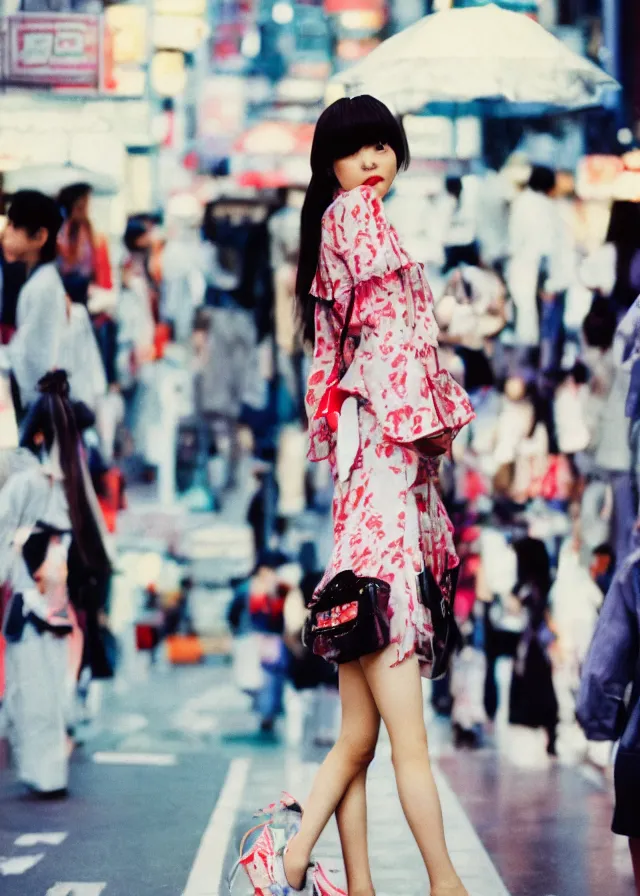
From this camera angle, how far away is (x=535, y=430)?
734cm

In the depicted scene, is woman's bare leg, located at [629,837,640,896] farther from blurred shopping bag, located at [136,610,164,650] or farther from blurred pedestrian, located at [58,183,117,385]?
blurred shopping bag, located at [136,610,164,650]

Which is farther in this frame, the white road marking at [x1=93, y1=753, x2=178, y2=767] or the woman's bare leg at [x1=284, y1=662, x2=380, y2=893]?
the white road marking at [x1=93, y1=753, x2=178, y2=767]

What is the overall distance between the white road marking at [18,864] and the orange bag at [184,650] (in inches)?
184

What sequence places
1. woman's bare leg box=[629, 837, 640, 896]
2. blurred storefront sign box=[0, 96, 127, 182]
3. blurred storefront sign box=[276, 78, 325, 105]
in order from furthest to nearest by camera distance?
blurred storefront sign box=[276, 78, 325, 105] < blurred storefront sign box=[0, 96, 127, 182] < woman's bare leg box=[629, 837, 640, 896]

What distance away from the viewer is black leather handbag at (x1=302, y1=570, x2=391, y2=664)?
369 cm

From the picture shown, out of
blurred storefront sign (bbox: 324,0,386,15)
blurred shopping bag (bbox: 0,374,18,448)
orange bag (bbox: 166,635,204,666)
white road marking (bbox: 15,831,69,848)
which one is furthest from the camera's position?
orange bag (bbox: 166,635,204,666)

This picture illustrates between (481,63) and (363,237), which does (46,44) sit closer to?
(481,63)

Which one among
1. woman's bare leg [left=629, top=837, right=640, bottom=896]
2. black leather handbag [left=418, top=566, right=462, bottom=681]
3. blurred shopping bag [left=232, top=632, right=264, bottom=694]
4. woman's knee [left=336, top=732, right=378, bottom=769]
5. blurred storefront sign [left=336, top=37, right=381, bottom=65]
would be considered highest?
blurred storefront sign [left=336, top=37, right=381, bottom=65]

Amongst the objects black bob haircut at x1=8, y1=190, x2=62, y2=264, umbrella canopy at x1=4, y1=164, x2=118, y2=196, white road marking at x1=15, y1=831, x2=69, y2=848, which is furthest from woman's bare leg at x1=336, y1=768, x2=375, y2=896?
umbrella canopy at x1=4, y1=164, x2=118, y2=196

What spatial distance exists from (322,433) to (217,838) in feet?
5.61

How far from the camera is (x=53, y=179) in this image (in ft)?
22.7

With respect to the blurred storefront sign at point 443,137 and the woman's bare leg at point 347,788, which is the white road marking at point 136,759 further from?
the blurred storefront sign at point 443,137

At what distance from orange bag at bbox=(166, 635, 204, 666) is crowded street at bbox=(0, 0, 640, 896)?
4cm

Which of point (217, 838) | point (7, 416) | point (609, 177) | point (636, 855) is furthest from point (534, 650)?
point (636, 855)
